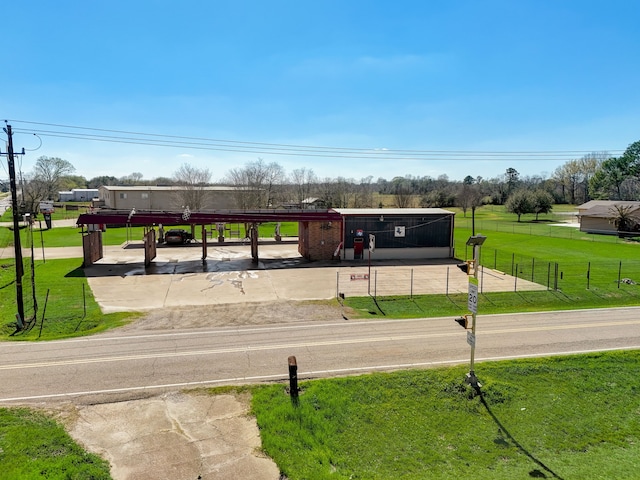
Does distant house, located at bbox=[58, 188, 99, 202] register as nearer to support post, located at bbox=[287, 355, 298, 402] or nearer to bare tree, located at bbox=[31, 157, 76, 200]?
bare tree, located at bbox=[31, 157, 76, 200]

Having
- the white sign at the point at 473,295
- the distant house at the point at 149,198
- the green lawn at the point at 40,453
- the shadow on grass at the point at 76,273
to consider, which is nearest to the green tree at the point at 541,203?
the distant house at the point at 149,198

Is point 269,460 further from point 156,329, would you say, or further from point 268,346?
point 156,329

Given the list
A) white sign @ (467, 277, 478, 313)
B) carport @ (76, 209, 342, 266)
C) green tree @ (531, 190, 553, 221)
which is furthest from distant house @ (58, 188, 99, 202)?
white sign @ (467, 277, 478, 313)

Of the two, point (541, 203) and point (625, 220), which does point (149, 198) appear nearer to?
point (541, 203)

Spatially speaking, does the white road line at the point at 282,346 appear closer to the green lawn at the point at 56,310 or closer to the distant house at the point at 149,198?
the green lawn at the point at 56,310

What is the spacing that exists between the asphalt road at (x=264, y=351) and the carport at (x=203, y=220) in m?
16.8

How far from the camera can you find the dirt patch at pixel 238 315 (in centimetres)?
1992

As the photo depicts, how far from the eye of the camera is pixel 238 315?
21344mm

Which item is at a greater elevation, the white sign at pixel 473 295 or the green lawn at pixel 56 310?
the white sign at pixel 473 295

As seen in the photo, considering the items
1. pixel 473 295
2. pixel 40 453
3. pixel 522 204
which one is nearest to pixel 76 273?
pixel 40 453

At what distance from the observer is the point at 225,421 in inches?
437

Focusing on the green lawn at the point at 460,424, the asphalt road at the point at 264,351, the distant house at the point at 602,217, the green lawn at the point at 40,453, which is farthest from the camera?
the distant house at the point at 602,217

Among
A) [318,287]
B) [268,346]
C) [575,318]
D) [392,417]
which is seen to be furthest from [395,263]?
[392,417]

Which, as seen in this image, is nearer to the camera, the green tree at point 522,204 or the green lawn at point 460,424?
the green lawn at point 460,424
